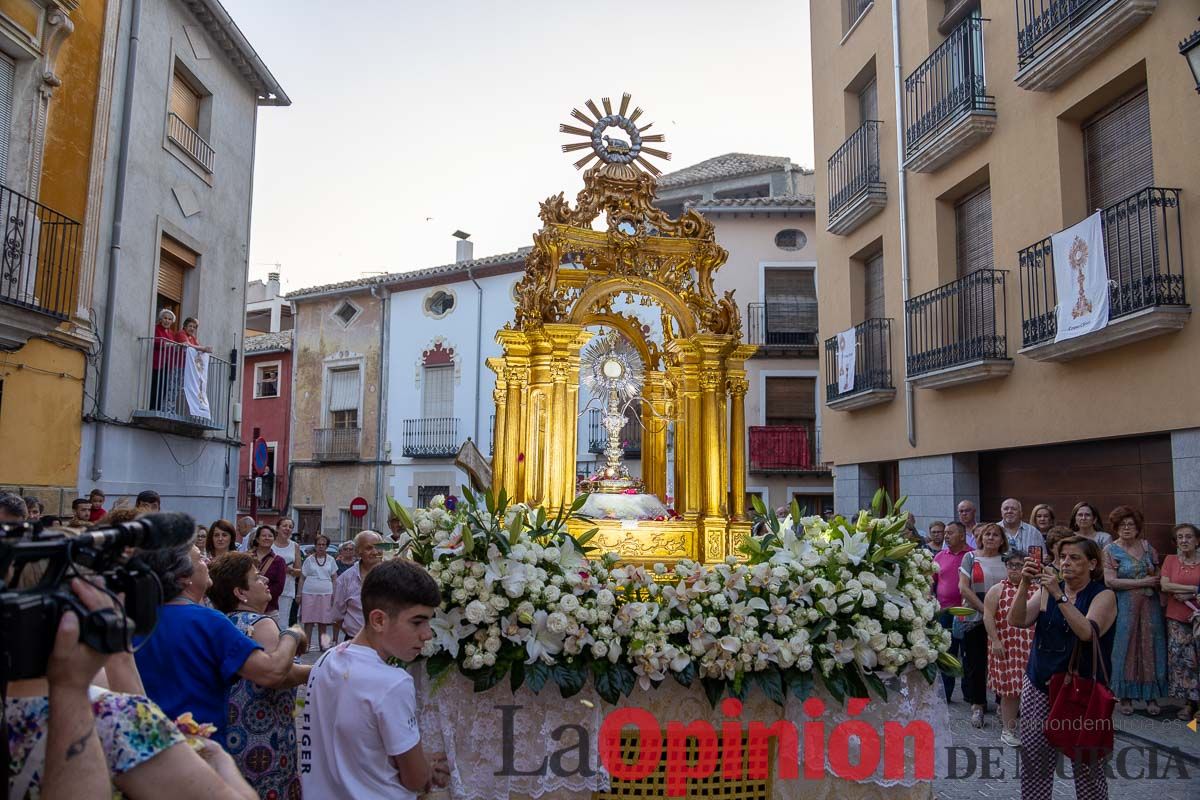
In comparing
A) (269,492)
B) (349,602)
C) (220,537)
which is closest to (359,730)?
(220,537)

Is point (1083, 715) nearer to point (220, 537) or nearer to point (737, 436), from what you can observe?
point (737, 436)

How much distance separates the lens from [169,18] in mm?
11547

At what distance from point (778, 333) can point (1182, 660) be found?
1342cm

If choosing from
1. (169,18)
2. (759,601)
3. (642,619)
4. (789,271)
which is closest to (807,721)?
(759,601)

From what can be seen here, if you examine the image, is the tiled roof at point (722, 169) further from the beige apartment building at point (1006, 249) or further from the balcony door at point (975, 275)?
the balcony door at point (975, 275)

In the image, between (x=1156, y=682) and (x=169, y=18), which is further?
(x=169, y=18)

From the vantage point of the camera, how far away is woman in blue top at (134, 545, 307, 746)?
2.73 m

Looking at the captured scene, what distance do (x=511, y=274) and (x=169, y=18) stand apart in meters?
10.6

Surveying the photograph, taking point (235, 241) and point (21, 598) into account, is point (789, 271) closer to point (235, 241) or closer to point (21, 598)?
point (235, 241)

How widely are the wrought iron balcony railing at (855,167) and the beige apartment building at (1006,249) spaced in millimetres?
39

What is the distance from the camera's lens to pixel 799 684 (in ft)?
12.4

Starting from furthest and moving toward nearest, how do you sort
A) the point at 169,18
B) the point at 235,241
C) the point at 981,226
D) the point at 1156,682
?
the point at 235,241, the point at 169,18, the point at 981,226, the point at 1156,682

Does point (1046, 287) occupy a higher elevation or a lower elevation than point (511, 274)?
lower

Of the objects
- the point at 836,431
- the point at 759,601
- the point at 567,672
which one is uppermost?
the point at 836,431
